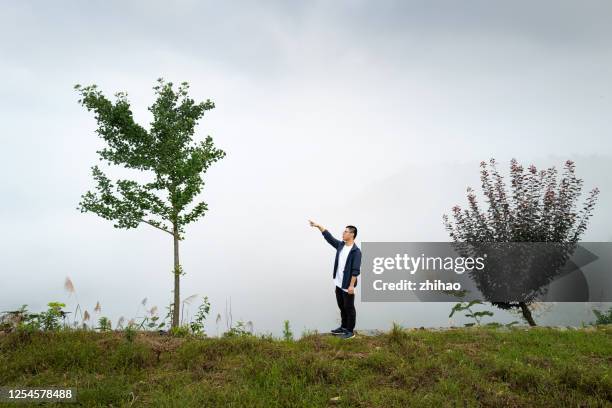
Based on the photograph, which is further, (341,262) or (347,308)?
(341,262)

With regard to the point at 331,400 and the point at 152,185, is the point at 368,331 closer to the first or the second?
the point at 331,400

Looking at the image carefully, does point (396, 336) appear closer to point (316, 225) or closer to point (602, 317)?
point (316, 225)

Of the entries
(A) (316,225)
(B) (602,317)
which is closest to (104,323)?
(A) (316,225)

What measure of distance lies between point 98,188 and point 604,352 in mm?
13026

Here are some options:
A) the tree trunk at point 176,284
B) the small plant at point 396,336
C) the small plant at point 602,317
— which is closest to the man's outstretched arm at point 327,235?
the small plant at point 396,336

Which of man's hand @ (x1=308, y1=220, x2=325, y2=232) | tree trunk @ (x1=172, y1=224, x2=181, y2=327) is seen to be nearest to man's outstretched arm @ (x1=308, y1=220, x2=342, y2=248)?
man's hand @ (x1=308, y1=220, x2=325, y2=232)

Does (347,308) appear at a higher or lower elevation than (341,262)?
lower

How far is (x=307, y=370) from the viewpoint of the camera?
8.59 meters

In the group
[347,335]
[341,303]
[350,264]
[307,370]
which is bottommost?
[307,370]

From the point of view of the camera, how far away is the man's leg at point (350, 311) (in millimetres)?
12271

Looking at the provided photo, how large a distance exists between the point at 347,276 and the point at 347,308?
0.74 meters

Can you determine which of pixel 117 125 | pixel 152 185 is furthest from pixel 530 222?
pixel 117 125

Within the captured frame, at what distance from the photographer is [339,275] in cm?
1248

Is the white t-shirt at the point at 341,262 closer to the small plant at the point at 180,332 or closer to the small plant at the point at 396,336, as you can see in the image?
the small plant at the point at 396,336
